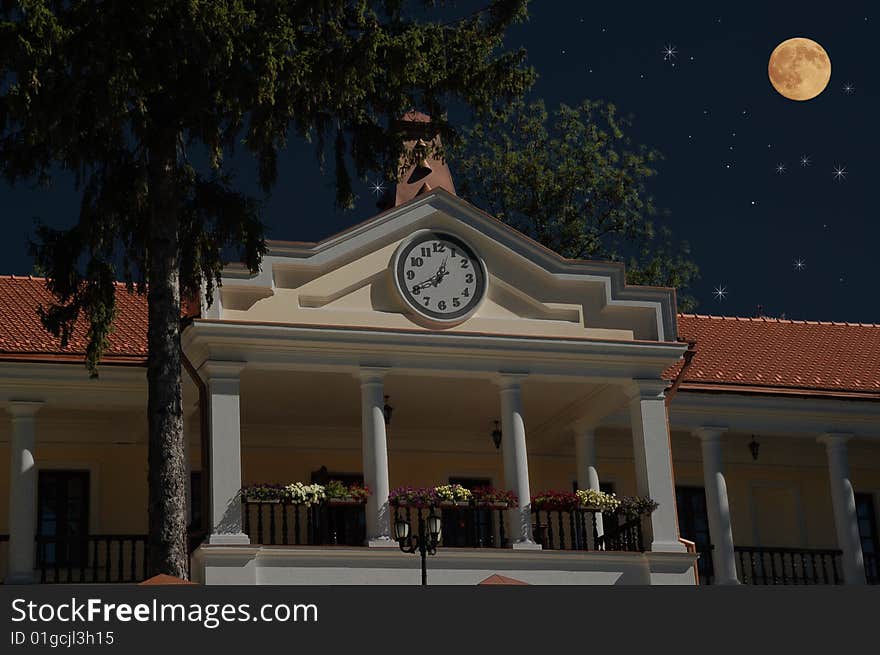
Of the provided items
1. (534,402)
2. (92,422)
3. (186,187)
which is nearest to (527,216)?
(534,402)

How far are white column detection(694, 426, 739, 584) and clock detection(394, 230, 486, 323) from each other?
18.9ft

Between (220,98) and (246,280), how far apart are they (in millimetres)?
4167

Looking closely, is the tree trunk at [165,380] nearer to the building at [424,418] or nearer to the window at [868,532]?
the building at [424,418]

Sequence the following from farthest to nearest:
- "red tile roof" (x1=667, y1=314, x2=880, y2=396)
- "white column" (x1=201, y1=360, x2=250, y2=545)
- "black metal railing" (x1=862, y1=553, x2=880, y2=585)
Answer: "black metal railing" (x1=862, y1=553, x2=880, y2=585) → "red tile roof" (x1=667, y1=314, x2=880, y2=396) → "white column" (x1=201, y1=360, x2=250, y2=545)

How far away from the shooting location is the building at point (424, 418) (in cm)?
2347

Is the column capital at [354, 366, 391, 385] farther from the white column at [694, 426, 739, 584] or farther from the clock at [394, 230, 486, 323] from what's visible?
the white column at [694, 426, 739, 584]

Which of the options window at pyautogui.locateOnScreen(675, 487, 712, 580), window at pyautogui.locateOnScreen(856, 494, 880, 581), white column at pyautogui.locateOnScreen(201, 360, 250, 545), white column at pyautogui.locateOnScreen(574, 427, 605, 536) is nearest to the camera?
white column at pyautogui.locateOnScreen(201, 360, 250, 545)

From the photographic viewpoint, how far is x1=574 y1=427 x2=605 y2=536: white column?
27.0 m

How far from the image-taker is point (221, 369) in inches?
911

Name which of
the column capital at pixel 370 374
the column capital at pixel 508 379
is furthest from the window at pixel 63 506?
the column capital at pixel 508 379

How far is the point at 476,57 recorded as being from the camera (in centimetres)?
2178

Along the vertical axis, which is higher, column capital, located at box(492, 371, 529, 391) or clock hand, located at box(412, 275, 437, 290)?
clock hand, located at box(412, 275, 437, 290)

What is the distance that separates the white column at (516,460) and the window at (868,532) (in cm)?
909

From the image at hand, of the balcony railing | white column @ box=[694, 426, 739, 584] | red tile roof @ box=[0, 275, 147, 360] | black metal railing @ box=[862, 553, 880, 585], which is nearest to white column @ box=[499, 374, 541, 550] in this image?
the balcony railing
